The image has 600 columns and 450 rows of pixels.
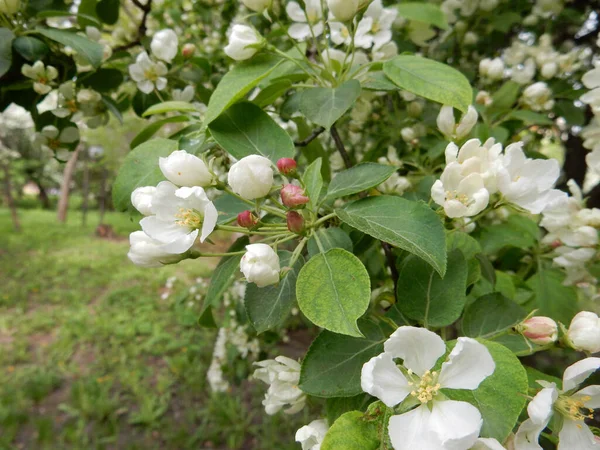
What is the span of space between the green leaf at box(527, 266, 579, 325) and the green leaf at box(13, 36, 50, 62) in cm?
147

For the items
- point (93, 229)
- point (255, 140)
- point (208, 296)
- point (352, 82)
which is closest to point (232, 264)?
point (208, 296)

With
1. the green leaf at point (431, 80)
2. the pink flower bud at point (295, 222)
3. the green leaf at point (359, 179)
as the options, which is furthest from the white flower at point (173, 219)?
the green leaf at point (431, 80)

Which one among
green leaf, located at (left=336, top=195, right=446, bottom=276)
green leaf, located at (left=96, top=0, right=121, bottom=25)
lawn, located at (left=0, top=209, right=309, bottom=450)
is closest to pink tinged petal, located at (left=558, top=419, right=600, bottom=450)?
green leaf, located at (left=336, top=195, right=446, bottom=276)

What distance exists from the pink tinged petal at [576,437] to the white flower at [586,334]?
109 millimetres

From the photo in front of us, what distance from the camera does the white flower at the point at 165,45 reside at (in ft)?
4.08

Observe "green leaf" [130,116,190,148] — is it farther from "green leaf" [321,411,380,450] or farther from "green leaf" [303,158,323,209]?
"green leaf" [321,411,380,450]

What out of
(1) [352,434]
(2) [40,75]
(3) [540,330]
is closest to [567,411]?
(3) [540,330]

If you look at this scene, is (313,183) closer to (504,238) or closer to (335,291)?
(335,291)

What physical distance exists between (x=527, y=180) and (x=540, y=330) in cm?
24

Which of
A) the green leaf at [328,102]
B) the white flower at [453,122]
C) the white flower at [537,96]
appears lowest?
the white flower at [537,96]

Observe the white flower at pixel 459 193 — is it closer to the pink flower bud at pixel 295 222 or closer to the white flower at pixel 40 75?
the pink flower bud at pixel 295 222

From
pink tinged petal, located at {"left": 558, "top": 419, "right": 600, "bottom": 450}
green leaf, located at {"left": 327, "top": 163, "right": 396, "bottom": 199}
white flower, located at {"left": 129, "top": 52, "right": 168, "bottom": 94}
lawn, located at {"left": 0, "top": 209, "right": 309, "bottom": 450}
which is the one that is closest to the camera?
pink tinged petal, located at {"left": 558, "top": 419, "right": 600, "bottom": 450}

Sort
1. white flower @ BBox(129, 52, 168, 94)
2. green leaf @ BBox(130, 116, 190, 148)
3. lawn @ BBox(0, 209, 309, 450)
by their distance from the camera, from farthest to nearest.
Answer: lawn @ BBox(0, 209, 309, 450) < white flower @ BBox(129, 52, 168, 94) < green leaf @ BBox(130, 116, 190, 148)

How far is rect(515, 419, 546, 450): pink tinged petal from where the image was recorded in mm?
562
